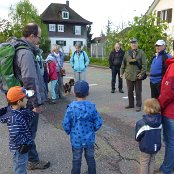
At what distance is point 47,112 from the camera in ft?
25.8

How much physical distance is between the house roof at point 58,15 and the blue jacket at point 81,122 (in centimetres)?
5455

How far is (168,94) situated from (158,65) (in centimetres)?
264

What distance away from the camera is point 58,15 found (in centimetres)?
5794

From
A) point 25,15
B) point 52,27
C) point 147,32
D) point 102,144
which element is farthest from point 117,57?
point 52,27

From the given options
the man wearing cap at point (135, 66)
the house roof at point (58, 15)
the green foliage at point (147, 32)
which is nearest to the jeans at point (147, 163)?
the man wearing cap at point (135, 66)

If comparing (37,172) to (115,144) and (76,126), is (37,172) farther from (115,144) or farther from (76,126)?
(115,144)

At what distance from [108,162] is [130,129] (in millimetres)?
1814

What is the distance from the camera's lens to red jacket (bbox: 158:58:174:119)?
3.60 meters

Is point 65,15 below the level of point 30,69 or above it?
above

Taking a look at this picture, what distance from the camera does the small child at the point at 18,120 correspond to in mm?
3412

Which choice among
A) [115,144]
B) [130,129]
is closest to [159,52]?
[130,129]

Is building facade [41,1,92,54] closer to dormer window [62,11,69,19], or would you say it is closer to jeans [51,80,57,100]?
dormer window [62,11,69,19]

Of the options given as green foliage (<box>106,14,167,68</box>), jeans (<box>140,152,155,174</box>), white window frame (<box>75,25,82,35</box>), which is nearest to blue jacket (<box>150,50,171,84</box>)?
jeans (<box>140,152,155,174</box>)

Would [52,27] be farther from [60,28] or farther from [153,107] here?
[153,107]
